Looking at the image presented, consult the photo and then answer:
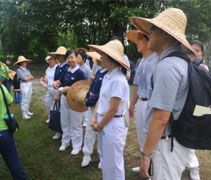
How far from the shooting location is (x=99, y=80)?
10.0ft

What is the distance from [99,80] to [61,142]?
2.32 m

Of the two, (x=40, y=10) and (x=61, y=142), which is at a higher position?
(x=40, y=10)

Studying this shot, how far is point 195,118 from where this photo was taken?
Result: 1.43 meters

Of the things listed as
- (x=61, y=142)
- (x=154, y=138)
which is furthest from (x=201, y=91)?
(x=61, y=142)

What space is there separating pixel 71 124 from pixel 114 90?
7.05ft

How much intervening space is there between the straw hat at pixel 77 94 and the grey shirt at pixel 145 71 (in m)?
1.05

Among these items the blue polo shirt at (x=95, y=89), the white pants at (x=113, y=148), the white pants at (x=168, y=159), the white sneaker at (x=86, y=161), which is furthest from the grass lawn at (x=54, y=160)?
the white pants at (x=168, y=159)

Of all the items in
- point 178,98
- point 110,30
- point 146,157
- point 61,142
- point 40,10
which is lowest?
point 61,142

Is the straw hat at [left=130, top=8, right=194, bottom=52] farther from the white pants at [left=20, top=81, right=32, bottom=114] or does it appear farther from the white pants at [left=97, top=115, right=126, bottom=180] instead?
the white pants at [left=20, top=81, right=32, bottom=114]

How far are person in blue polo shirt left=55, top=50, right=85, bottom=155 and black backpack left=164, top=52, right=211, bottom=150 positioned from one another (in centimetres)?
265

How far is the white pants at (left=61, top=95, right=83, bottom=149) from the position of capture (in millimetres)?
4055

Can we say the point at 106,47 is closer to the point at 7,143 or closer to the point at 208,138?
the point at 208,138

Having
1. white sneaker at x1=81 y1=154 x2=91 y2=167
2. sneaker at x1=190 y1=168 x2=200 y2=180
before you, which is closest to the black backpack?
sneaker at x1=190 y1=168 x2=200 y2=180

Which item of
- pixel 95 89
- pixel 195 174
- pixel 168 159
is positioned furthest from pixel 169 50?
pixel 195 174
